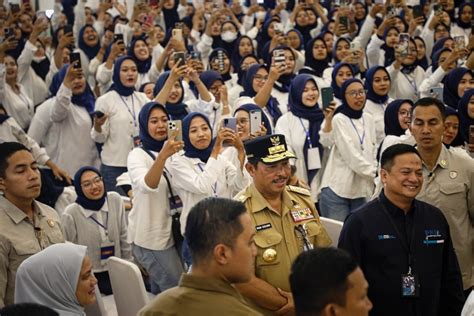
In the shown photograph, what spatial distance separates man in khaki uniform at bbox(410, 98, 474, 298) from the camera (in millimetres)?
3975

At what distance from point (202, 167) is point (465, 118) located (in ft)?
6.74

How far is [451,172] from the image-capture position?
3998 mm

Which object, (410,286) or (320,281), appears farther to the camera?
(410,286)

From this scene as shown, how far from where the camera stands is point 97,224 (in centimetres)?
540

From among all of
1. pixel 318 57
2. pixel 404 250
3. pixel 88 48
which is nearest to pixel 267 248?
pixel 404 250

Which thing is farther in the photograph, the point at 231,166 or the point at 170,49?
the point at 170,49

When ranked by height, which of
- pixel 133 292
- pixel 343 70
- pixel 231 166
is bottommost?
pixel 133 292

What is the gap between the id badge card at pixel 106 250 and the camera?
5.33 m

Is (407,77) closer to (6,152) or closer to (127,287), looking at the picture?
(127,287)

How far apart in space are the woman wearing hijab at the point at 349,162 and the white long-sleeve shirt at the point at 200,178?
110 cm

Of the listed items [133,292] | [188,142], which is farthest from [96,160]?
[133,292]

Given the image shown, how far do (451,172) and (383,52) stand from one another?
642 centimetres

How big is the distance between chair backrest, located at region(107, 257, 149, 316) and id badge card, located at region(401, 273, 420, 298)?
122cm

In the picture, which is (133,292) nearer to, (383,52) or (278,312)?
(278,312)
